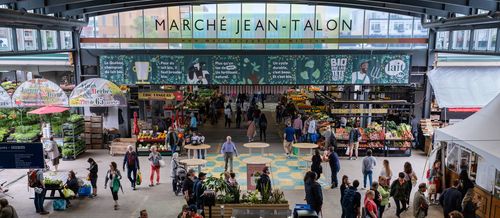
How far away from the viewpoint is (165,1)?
17500 millimetres

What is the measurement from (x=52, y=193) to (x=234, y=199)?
519cm

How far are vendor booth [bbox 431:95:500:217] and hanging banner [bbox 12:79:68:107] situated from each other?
12680 mm

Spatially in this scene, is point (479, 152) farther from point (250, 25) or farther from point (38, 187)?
point (250, 25)

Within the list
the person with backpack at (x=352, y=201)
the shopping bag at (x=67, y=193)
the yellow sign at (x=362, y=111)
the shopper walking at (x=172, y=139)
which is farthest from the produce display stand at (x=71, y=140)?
the person with backpack at (x=352, y=201)

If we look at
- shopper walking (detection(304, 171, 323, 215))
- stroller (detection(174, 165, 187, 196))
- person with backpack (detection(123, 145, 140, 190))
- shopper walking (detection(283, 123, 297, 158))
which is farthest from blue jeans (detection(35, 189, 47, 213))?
shopper walking (detection(283, 123, 297, 158))

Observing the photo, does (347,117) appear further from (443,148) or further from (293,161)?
(443,148)

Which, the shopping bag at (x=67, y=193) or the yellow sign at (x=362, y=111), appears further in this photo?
the yellow sign at (x=362, y=111)

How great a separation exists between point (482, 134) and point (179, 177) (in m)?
7.95

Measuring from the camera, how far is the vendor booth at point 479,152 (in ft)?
34.3

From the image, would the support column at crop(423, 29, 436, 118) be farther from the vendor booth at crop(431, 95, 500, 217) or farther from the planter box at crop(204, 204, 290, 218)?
the planter box at crop(204, 204, 290, 218)

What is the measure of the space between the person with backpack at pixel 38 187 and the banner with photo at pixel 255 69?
25.7ft

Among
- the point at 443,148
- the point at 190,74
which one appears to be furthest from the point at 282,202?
the point at 190,74

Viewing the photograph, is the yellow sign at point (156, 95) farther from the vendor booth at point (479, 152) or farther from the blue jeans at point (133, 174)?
the vendor booth at point (479, 152)

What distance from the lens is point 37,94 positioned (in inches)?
617
